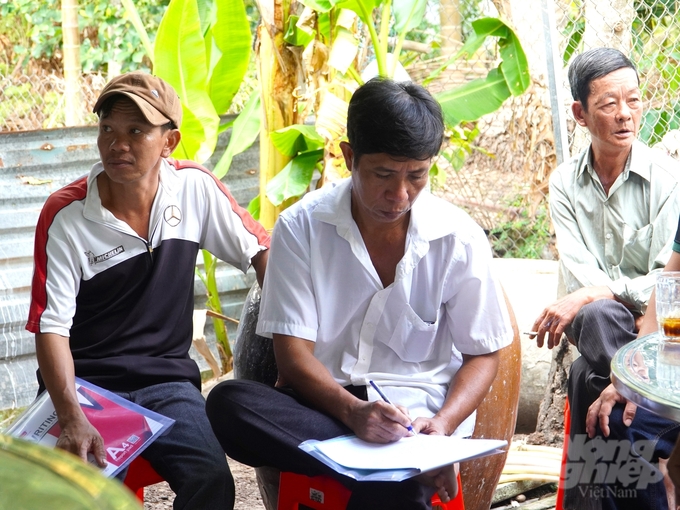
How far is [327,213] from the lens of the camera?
2.55 metres

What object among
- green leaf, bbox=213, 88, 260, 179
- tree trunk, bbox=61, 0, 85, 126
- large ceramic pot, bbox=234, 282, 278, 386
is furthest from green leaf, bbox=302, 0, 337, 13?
tree trunk, bbox=61, 0, 85, 126

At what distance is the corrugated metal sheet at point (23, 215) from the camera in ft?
14.9

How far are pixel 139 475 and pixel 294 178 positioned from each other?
2.34 metres

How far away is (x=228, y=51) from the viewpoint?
16.1ft

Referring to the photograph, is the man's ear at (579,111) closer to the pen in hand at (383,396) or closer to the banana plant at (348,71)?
the banana plant at (348,71)

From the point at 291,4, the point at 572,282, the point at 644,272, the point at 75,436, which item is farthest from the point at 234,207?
the point at 291,4

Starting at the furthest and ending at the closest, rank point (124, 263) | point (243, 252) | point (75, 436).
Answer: point (243, 252) → point (124, 263) → point (75, 436)

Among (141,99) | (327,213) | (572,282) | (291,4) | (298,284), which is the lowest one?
(572,282)

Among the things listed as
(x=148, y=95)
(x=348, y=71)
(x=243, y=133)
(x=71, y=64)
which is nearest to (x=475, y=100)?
(x=348, y=71)

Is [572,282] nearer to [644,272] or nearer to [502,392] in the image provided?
[644,272]

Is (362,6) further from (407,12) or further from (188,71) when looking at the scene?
(188,71)

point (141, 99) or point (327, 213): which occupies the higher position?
point (141, 99)

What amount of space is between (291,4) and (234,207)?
2.16 metres

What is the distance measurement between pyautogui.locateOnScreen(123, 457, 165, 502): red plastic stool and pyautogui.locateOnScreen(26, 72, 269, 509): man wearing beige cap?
0.04m
